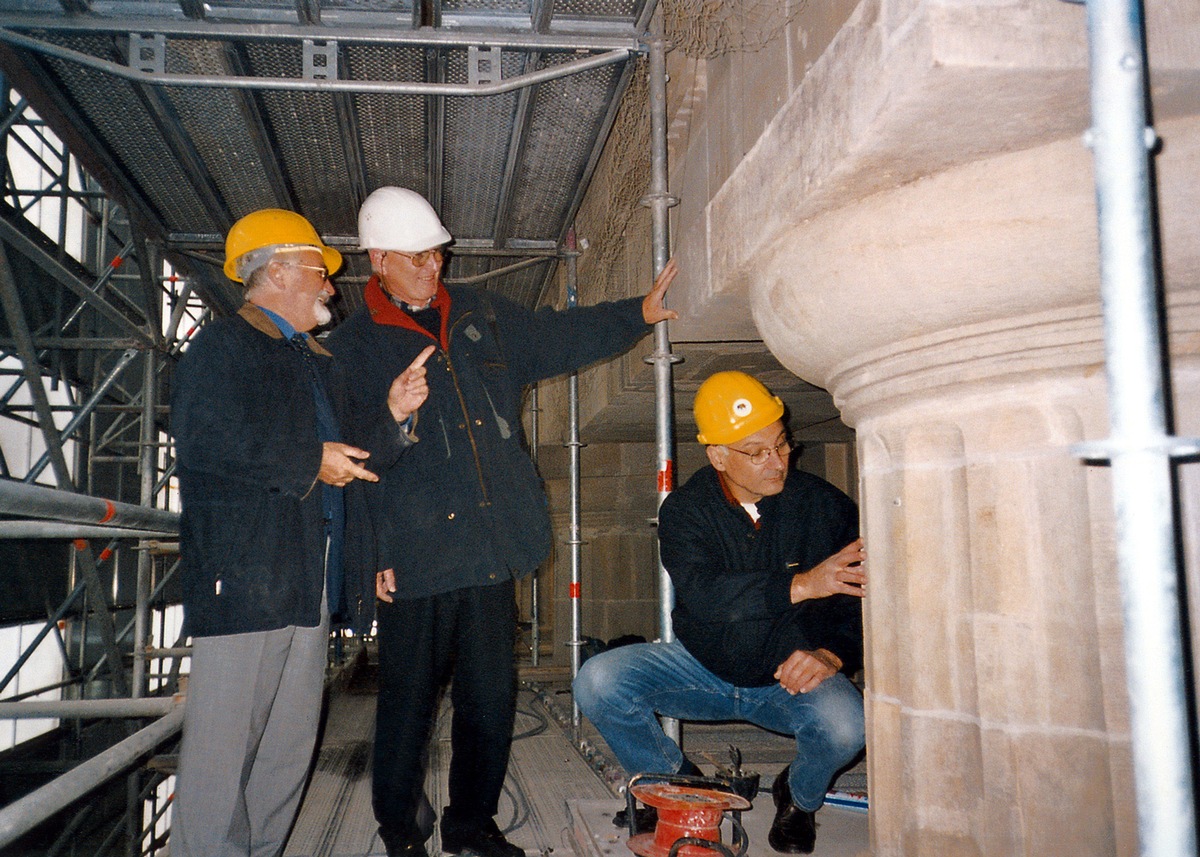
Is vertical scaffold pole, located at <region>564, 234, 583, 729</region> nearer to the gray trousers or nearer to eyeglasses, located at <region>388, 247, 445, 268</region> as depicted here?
eyeglasses, located at <region>388, 247, 445, 268</region>

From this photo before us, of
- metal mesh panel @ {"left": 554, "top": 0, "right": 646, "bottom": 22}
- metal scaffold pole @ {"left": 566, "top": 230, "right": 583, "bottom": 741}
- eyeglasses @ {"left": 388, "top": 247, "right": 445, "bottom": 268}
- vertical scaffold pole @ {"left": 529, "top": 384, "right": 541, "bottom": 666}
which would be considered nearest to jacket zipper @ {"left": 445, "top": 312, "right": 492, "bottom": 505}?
eyeglasses @ {"left": 388, "top": 247, "right": 445, "bottom": 268}

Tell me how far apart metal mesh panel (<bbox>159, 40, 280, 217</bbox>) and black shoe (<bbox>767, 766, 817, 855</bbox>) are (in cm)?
358

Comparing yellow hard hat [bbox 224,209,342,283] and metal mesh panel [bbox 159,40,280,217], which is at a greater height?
metal mesh panel [bbox 159,40,280,217]

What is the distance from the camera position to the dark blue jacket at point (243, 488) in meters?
2.38

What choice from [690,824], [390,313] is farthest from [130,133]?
[690,824]

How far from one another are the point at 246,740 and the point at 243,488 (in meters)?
0.67

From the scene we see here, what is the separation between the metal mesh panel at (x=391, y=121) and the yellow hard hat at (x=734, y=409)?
6.33 feet

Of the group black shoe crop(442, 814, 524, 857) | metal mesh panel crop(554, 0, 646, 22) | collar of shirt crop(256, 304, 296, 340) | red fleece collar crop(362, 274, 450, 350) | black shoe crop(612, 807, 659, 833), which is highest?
metal mesh panel crop(554, 0, 646, 22)

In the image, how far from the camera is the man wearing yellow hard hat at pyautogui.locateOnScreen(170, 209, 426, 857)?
2355 millimetres

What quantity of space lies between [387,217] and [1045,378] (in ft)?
7.04

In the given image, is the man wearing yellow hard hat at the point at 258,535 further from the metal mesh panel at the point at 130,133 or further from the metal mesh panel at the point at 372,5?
the metal mesh panel at the point at 130,133

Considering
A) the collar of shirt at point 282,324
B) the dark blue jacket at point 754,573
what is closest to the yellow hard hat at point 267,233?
the collar of shirt at point 282,324

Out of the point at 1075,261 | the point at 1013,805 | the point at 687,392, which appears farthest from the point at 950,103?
the point at 687,392

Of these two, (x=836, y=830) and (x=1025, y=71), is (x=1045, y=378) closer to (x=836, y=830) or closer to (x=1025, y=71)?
(x=1025, y=71)
